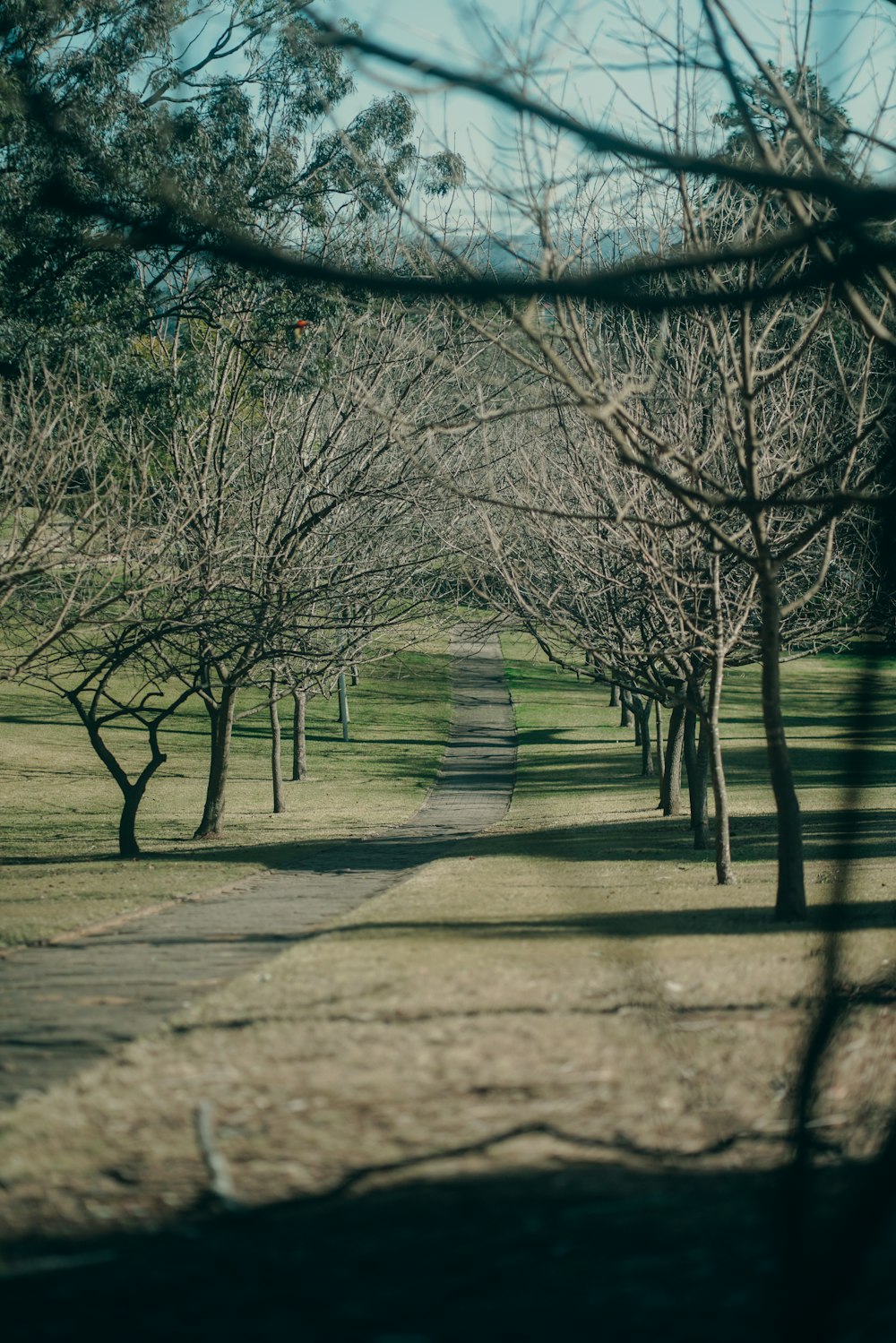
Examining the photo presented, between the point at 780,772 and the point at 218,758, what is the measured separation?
11.8 meters

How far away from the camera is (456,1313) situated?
10.4 feet

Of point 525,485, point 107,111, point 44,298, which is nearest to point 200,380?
point 44,298

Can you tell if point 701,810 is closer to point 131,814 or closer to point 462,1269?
point 131,814

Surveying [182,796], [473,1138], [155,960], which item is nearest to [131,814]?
[155,960]

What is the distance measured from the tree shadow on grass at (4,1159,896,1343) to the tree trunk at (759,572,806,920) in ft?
16.7

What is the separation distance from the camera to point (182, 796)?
29.4m

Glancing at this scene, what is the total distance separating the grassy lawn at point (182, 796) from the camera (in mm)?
13602


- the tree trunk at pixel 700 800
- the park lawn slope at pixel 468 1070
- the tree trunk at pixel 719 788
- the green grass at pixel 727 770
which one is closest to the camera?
the park lawn slope at pixel 468 1070

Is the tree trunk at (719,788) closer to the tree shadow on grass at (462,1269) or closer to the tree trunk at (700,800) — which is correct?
the tree trunk at (700,800)

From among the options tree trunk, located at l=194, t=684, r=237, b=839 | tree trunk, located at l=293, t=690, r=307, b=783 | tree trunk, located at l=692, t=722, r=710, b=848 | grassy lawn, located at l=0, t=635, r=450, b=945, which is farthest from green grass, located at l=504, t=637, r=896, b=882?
tree trunk, located at l=293, t=690, r=307, b=783

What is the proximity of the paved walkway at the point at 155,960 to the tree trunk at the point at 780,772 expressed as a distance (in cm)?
347

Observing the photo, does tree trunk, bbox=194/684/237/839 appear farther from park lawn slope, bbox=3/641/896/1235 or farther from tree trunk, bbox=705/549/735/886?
park lawn slope, bbox=3/641/896/1235

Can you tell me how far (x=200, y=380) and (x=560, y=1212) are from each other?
16971 mm

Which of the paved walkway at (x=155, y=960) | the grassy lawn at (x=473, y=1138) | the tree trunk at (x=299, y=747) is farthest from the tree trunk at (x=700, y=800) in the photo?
the tree trunk at (x=299, y=747)
